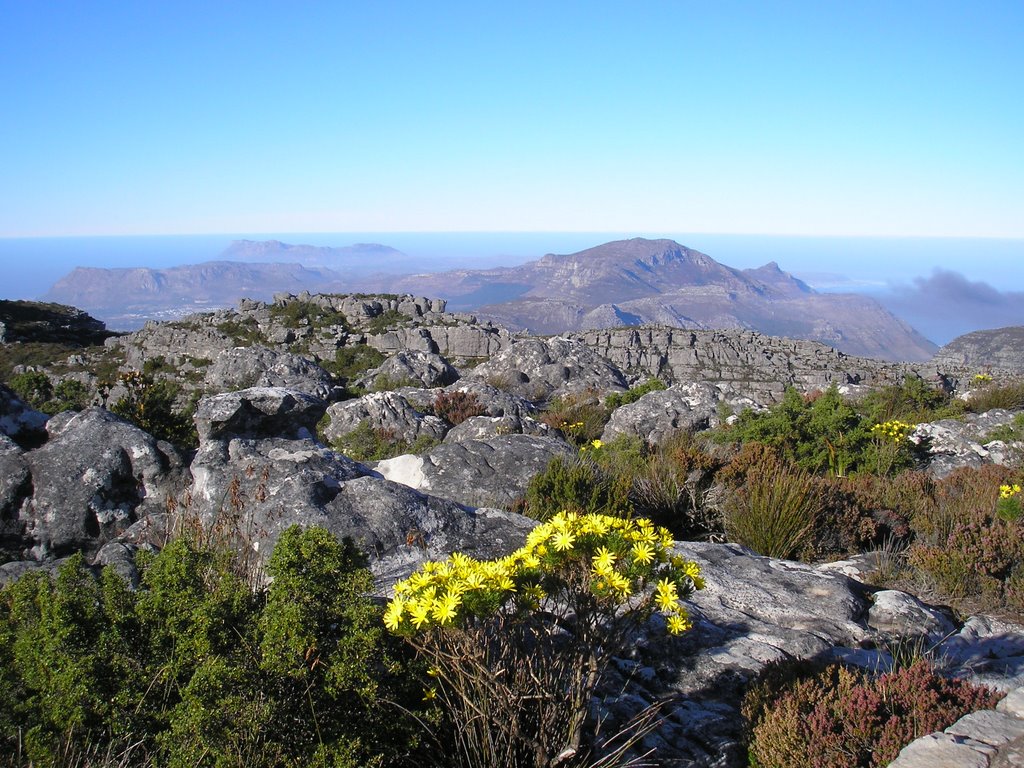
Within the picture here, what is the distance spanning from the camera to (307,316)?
5216 cm

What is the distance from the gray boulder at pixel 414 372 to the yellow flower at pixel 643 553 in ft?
60.6

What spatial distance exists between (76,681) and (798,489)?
19.6ft

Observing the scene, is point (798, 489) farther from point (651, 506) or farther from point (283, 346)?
point (283, 346)

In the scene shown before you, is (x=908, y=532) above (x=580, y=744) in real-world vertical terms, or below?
below

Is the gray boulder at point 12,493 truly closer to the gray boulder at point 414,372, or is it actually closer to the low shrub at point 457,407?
the low shrub at point 457,407

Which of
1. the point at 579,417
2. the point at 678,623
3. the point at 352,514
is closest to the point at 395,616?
the point at 678,623

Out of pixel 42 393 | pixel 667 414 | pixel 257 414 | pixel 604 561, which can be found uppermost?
pixel 604 561

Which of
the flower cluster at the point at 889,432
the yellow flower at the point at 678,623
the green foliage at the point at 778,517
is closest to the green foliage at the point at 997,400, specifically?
the flower cluster at the point at 889,432

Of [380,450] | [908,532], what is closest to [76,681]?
[908,532]

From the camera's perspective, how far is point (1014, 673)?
4.08m

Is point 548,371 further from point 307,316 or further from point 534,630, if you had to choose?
point 307,316

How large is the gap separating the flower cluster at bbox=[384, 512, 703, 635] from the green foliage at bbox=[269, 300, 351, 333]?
4690 cm

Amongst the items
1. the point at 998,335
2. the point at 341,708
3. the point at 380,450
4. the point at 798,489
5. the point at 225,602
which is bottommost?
the point at 998,335

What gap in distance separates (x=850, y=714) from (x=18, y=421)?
8.29 meters
